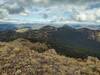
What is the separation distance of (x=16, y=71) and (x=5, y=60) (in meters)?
4.71

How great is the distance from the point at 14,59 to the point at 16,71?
4110mm

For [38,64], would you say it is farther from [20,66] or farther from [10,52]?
[10,52]

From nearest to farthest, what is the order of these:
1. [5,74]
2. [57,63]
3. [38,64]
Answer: [5,74] → [38,64] → [57,63]

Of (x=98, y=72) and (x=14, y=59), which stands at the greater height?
(x=14, y=59)

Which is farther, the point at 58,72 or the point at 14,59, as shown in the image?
the point at 14,59

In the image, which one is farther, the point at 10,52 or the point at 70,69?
the point at 10,52

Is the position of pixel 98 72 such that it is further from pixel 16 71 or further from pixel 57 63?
pixel 16 71

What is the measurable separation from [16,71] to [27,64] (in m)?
2.44

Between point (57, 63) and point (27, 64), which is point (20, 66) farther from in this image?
point (57, 63)

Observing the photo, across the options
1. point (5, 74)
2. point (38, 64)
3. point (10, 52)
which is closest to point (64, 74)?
point (38, 64)

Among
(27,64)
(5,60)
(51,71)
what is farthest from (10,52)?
(51,71)

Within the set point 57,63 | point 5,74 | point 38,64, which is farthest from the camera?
point 57,63

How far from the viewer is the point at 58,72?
36.8 metres

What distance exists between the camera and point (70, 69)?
3906 centimetres
